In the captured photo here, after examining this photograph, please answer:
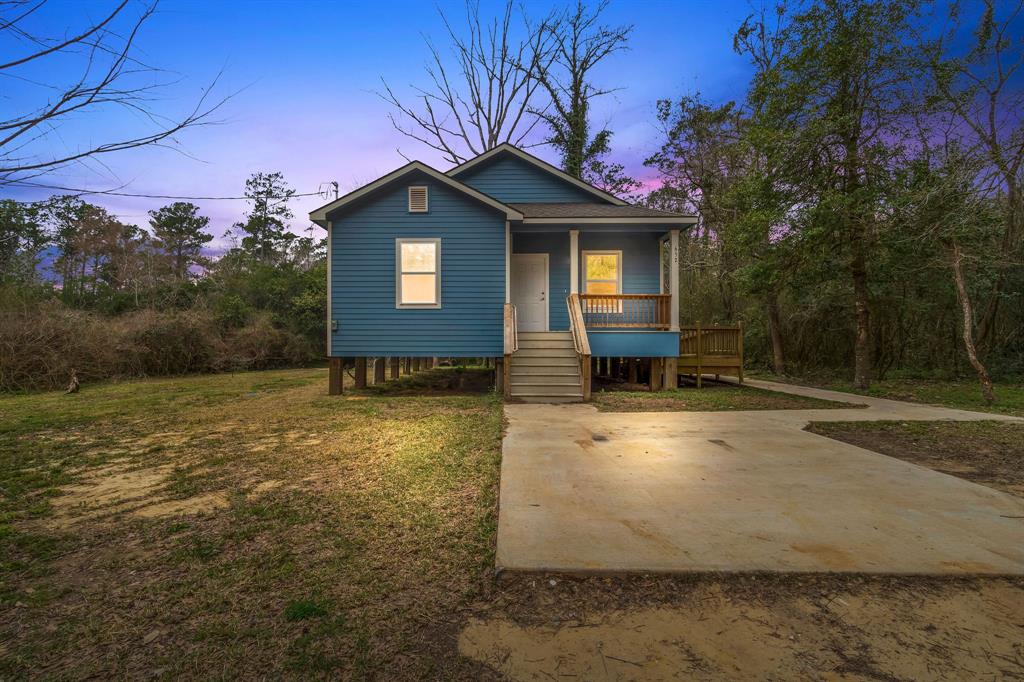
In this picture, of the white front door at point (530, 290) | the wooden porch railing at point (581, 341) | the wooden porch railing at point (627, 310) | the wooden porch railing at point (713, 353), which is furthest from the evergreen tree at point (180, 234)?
the wooden porch railing at point (713, 353)

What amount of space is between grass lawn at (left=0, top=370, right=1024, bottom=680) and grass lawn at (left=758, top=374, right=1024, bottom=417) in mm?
8519

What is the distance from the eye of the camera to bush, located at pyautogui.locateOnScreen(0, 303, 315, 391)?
37.1ft

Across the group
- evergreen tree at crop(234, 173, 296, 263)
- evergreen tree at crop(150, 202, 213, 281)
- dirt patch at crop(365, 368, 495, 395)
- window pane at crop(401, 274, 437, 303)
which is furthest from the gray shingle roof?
evergreen tree at crop(234, 173, 296, 263)

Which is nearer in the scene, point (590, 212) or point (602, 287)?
point (590, 212)

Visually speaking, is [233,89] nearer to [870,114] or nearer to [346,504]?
[346,504]

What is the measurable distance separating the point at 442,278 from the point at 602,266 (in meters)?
4.30

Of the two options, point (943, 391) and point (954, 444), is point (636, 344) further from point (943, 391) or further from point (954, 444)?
point (943, 391)

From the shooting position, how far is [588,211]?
1141 centimetres

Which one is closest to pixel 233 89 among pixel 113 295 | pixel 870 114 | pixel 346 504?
pixel 346 504

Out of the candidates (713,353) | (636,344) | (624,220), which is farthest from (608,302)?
→ (713,353)

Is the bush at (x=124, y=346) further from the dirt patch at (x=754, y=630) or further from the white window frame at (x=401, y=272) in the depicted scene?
the dirt patch at (x=754, y=630)

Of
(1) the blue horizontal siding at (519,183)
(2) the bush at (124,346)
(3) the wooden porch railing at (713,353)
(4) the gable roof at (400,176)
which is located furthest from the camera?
(1) the blue horizontal siding at (519,183)

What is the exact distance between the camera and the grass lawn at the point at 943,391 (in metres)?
8.38

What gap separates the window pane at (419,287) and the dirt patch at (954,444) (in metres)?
7.58
